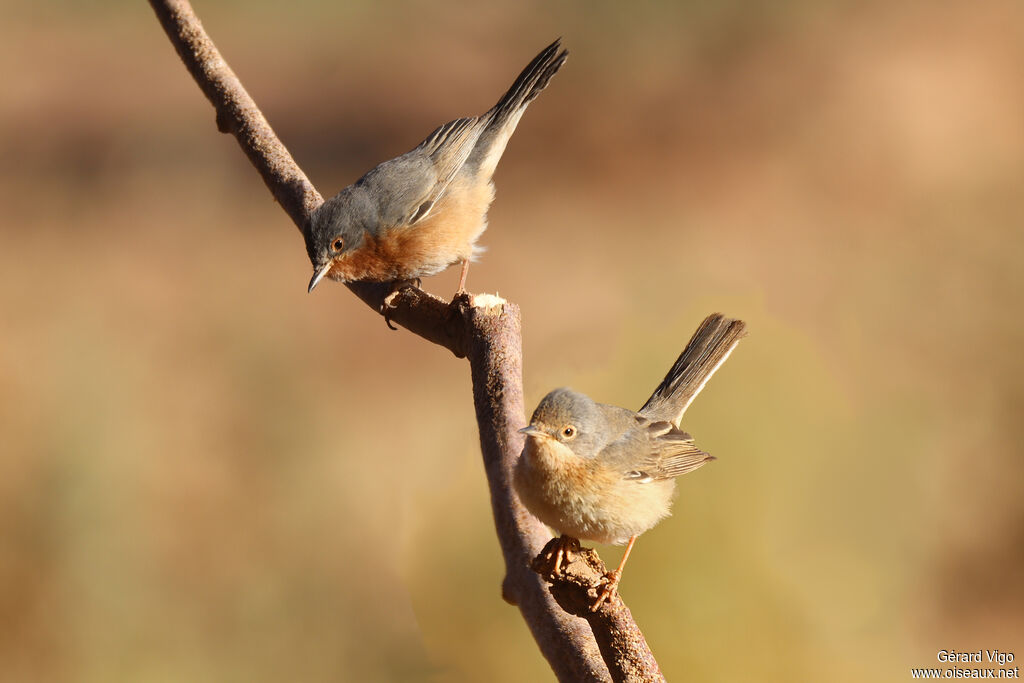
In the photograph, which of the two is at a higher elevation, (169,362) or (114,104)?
(114,104)

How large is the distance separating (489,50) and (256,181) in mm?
3477

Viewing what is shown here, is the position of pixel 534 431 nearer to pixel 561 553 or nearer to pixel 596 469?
pixel 596 469

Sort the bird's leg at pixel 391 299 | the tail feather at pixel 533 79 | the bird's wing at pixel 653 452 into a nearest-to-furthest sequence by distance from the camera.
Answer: the bird's wing at pixel 653 452 < the bird's leg at pixel 391 299 < the tail feather at pixel 533 79

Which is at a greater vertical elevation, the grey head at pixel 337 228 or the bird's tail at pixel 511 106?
the bird's tail at pixel 511 106

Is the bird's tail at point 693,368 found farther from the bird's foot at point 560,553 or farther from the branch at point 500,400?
the bird's foot at point 560,553

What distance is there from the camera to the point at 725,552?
5.55 metres

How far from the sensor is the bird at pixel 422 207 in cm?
416

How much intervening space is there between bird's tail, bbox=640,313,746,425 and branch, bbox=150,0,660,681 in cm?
85

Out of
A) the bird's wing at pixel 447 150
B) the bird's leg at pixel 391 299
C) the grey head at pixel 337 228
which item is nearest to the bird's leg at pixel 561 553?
the bird's leg at pixel 391 299

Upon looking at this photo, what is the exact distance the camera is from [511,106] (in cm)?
476

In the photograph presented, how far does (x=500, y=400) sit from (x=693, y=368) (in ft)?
3.42

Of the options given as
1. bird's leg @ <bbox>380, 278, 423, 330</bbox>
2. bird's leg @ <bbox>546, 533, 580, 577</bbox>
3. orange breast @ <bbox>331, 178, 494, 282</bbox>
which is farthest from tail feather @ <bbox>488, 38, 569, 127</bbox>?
bird's leg @ <bbox>546, 533, 580, 577</bbox>

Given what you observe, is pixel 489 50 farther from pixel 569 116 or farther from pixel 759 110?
pixel 759 110

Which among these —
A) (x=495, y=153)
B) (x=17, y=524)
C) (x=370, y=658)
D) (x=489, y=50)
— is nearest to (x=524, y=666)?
(x=370, y=658)
